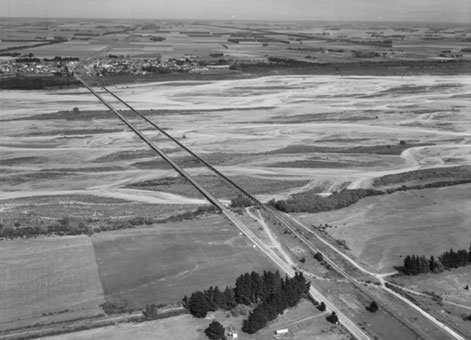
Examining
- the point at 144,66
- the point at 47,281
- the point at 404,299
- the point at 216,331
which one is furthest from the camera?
the point at 144,66

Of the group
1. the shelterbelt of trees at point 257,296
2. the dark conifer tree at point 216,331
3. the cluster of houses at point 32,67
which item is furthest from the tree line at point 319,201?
the cluster of houses at point 32,67

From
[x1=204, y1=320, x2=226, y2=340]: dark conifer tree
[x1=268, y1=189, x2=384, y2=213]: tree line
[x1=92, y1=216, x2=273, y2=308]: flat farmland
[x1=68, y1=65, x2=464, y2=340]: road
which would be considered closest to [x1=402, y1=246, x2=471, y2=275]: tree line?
[x1=68, y1=65, x2=464, y2=340]: road

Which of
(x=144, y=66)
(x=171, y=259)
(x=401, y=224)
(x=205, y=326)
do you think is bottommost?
(x=205, y=326)

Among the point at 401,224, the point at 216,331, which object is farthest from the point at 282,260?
the point at 401,224

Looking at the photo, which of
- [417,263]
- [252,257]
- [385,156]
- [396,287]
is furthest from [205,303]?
[385,156]

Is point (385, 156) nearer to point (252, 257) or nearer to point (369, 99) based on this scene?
point (252, 257)

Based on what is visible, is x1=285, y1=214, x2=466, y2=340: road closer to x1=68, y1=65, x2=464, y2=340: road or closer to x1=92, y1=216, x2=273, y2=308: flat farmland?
x1=68, y1=65, x2=464, y2=340: road

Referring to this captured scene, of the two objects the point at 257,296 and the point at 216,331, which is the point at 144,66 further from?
the point at 216,331
